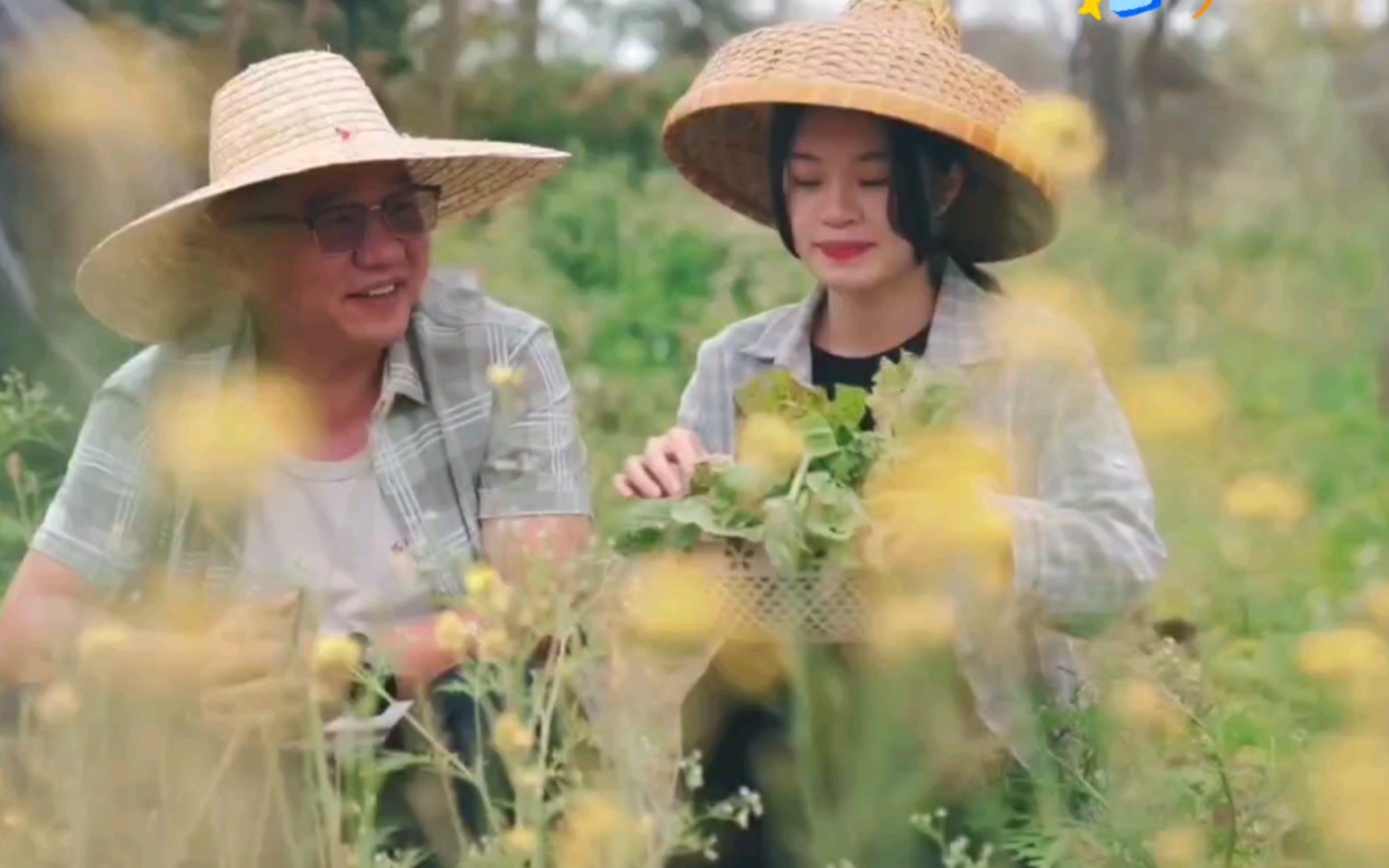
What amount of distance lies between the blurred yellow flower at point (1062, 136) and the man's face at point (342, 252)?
0.58 m

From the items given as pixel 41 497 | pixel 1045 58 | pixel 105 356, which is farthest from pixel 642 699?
pixel 1045 58

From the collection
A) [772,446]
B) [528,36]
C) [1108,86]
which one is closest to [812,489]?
[772,446]

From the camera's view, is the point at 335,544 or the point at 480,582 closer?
the point at 480,582

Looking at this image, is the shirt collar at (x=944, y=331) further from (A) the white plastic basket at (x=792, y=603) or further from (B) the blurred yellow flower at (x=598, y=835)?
(B) the blurred yellow flower at (x=598, y=835)

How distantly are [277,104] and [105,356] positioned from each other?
1819 mm

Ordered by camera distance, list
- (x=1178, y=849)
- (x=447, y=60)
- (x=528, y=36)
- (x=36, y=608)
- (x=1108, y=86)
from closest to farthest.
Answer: (x=1178, y=849)
(x=36, y=608)
(x=1108, y=86)
(x=447, y=60)
(x=528, y=36)

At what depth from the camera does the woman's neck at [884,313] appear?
2443 mm

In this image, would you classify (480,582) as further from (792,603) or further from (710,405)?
(710,405)

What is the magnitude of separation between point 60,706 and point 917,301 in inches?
40.7

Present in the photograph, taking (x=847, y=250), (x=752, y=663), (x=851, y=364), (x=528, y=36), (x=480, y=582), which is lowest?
(x=752, y=663)

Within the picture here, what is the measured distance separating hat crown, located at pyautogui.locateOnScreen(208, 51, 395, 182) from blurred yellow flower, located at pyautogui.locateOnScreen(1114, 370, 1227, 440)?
842mm

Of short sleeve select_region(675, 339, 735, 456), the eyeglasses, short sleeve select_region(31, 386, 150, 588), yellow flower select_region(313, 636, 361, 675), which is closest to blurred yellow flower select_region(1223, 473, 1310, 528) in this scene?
short sleeve select_region(675, 339, 735, 456)

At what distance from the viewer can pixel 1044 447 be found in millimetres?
2299

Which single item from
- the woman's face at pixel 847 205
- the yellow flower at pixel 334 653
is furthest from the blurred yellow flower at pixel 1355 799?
the woman's face at pixel 847 205
